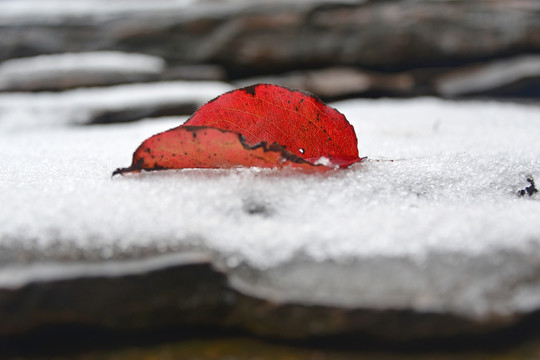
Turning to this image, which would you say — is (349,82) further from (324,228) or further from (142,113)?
(324,228)

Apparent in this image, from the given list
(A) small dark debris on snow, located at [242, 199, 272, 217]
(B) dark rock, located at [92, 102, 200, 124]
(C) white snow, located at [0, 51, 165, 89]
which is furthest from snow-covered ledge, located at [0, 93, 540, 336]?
(C) white snow, located at [0, 51, 165, 89]

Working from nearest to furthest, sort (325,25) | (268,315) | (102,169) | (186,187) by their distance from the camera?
(268,315)
(186,187)
(102,169)
(325,25)

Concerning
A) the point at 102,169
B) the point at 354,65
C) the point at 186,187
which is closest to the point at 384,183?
the point at 186,187

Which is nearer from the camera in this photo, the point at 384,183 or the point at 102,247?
the point at 102,247

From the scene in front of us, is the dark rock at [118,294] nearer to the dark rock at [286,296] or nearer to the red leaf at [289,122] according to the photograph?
the dark rock at [286,296]

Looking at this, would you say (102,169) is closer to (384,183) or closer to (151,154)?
(151,154)
